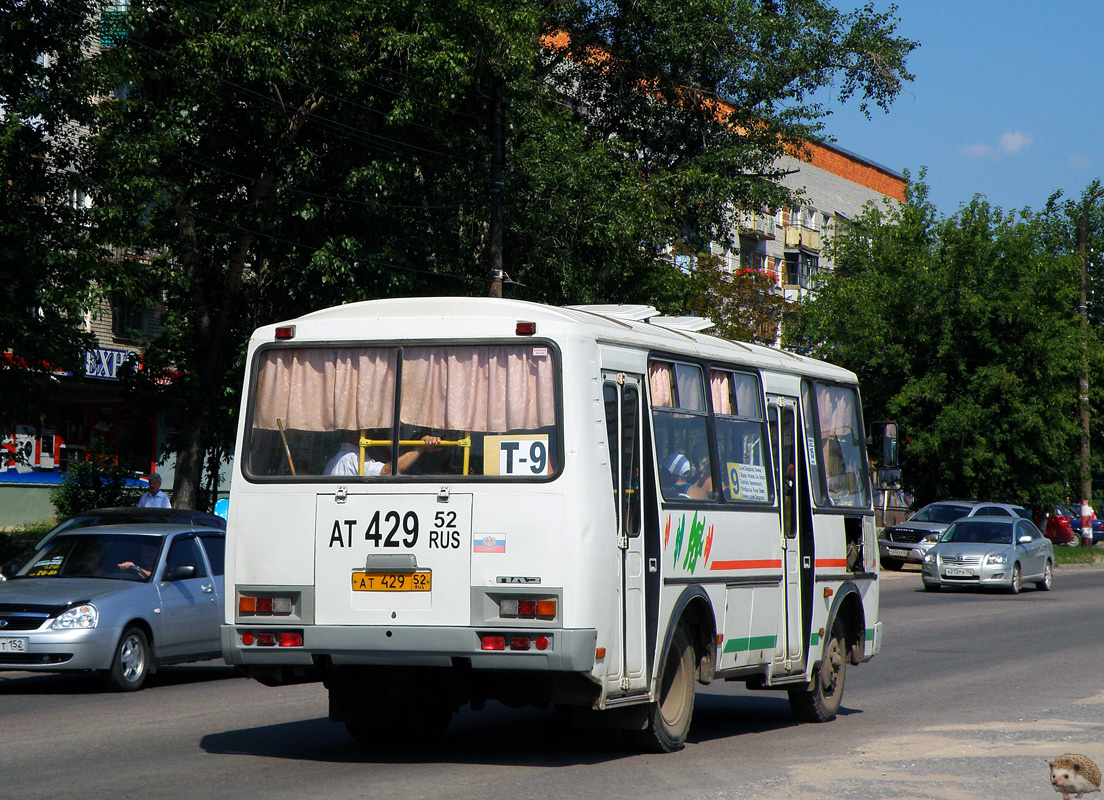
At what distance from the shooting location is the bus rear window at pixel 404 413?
866 cm

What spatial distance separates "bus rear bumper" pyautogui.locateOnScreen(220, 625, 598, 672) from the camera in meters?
8.23

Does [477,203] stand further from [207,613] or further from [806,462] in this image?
[806,462]

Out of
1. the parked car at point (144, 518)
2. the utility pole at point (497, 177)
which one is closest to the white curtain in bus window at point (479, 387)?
the parked car at point (144, 518)

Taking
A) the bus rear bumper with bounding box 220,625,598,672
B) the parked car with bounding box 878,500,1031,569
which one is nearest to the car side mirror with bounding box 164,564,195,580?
the bus rear bumper with bounding box 220,625,598,672

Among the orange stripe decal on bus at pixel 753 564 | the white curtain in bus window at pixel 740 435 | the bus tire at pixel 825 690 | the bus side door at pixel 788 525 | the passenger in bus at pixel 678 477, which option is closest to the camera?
the passenger in bus at pixel 678 477

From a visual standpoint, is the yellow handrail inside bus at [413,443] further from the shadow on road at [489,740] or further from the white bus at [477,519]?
the shadow on road at [489,740]

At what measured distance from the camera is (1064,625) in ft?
73.5

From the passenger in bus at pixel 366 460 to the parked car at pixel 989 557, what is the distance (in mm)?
23365

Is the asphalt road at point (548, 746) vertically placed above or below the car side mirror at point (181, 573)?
below

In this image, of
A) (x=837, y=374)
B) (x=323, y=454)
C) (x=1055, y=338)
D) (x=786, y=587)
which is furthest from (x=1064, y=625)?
(x=1055, y=338)

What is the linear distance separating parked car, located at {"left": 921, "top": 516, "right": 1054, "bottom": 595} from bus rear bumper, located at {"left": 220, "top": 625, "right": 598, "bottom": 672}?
23439mm

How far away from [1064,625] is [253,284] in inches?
614

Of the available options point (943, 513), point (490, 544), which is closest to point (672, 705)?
point (490, 544)

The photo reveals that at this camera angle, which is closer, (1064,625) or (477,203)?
(1064,625)
